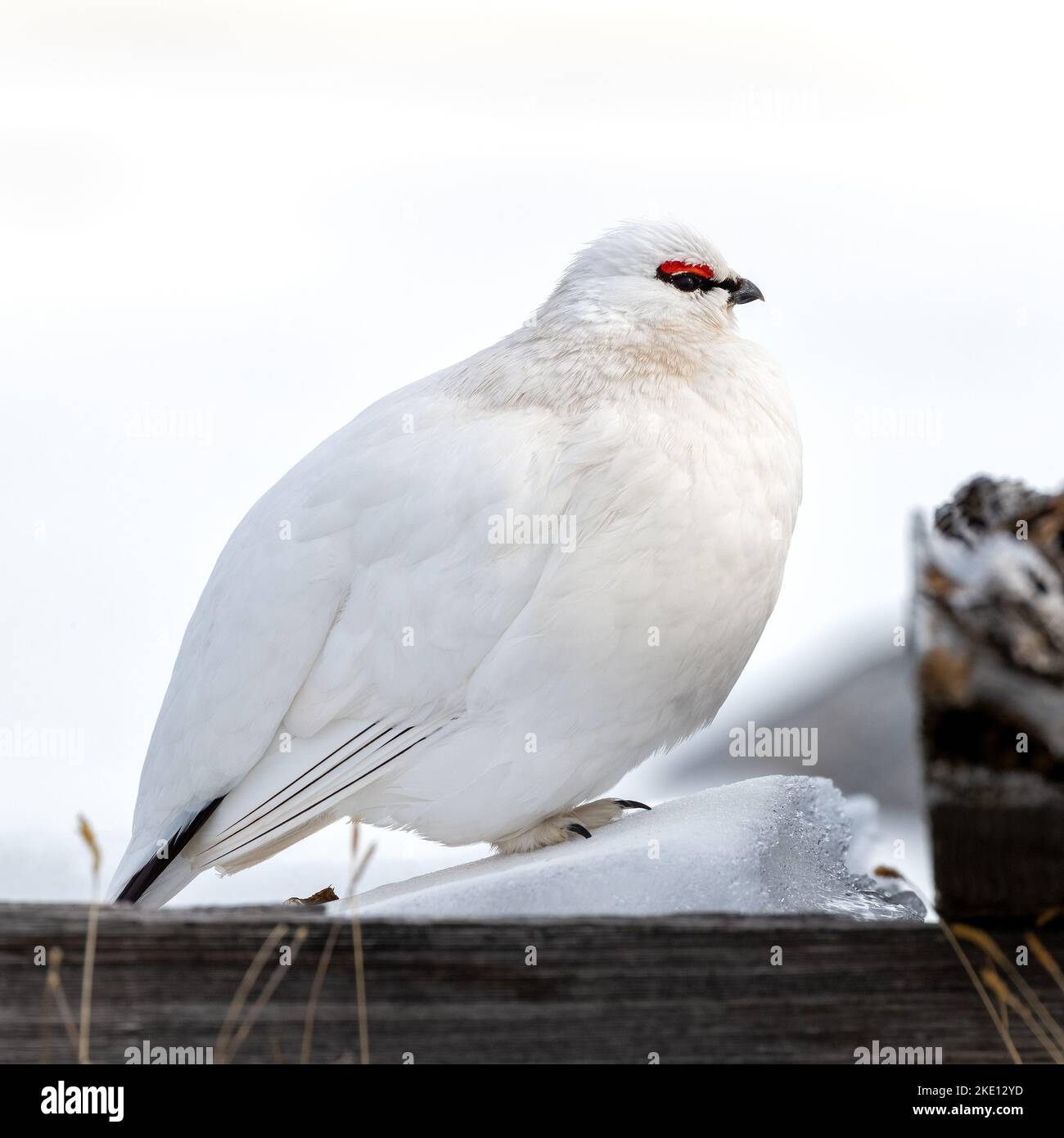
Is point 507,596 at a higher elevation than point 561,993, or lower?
higher

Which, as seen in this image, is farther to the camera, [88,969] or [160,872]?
[160,872]

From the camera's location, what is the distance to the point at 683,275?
12.4ft

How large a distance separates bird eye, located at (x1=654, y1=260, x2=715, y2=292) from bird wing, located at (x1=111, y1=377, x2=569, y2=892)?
2.05 ft

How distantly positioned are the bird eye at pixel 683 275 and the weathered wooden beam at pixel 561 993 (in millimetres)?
2272

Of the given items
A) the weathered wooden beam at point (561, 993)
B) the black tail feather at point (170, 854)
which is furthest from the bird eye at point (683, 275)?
the weathered wooden beam at point (561, 993)

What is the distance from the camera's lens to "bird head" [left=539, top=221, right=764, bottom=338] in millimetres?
3672

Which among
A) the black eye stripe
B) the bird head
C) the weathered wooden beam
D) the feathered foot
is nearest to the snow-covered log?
the weathered wooden beam

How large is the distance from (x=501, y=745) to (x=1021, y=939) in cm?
161

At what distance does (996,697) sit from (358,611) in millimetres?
2071

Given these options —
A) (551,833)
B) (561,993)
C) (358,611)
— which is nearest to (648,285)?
(358,611)

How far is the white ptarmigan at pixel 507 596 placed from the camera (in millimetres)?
3287

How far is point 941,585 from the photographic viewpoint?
1827 millimetres

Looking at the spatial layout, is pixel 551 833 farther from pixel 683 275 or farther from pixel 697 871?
pixel 683 275
